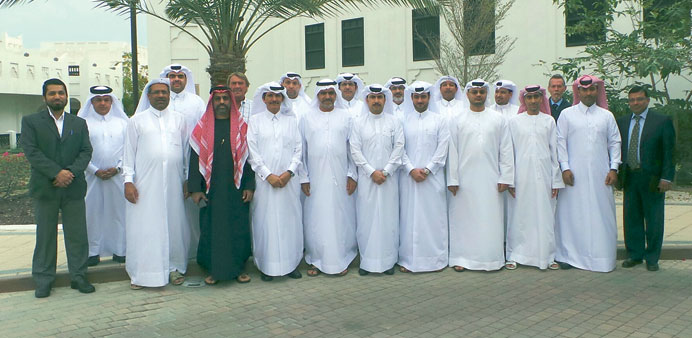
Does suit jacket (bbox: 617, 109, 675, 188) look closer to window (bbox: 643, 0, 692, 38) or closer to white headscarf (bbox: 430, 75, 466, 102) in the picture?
white headscarf (bbox: 430, 75, 466, 102)

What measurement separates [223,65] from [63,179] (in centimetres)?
352

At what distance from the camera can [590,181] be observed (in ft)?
22.2

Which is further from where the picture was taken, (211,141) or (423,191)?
(423,191)

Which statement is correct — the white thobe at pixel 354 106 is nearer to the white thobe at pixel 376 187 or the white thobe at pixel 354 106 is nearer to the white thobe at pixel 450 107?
the white thobe at pixel 376 187

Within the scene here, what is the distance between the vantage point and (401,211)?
22.8ft

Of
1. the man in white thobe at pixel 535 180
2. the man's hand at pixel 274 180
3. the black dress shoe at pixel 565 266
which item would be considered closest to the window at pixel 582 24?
the man in white thobe at pixel 535 180

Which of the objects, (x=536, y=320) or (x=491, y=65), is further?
(x=491, y=65)

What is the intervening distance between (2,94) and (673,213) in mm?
38104

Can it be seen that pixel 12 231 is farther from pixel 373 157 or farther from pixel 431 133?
pixel 431 133

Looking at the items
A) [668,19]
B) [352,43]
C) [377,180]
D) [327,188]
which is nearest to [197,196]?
[327,188]

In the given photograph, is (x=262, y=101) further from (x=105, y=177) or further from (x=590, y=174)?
(x=590, y=174)

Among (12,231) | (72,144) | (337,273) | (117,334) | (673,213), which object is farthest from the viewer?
(673,213)

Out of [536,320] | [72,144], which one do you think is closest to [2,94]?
[72,144]

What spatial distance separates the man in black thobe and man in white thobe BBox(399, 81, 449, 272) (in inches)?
67.5
